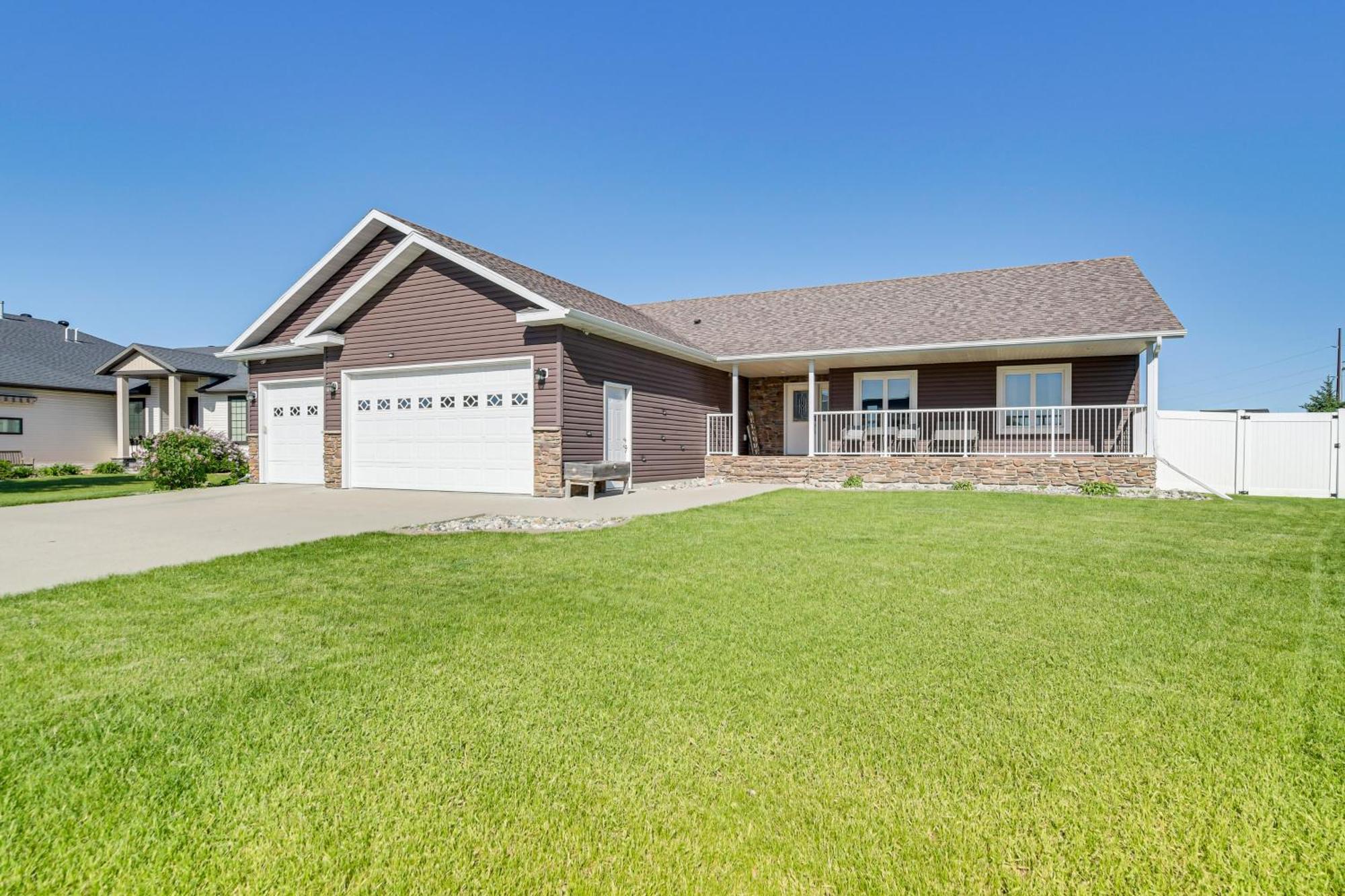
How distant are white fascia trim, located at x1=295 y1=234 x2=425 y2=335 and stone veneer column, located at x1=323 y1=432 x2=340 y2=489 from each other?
2154mm

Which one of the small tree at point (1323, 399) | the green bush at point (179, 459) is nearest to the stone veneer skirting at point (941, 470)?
the green bush at point (179, 459)

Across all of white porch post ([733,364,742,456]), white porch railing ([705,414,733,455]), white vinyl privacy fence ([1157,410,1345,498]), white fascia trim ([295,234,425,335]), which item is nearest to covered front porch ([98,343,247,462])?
white fascia trim ([295,234,425,335])

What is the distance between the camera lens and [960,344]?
44.0 feet

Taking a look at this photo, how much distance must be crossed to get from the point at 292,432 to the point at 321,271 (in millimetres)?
3886

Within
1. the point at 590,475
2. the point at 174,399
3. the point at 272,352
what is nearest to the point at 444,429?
the point at 590,475

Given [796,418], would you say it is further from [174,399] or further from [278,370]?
[174,399]

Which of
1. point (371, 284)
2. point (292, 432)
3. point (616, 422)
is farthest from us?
point (292, 432)

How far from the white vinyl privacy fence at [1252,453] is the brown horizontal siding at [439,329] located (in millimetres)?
12772

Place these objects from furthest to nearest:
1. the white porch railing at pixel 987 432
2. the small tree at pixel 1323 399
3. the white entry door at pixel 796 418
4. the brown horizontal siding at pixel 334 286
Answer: the small tree at pixel 1323 399, the white entry door at pixel 796 418, the brown horizontal siding at pixel 334 286, the white porch railing at pixel 987 432

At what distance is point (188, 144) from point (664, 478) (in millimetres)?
12978

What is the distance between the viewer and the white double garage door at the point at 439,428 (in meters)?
11.7

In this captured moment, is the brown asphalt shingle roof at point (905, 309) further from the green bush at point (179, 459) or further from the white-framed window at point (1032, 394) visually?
the green bush at point (179, 459)

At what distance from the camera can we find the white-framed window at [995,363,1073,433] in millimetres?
14562

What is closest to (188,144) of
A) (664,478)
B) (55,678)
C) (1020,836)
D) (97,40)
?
(97,40)
